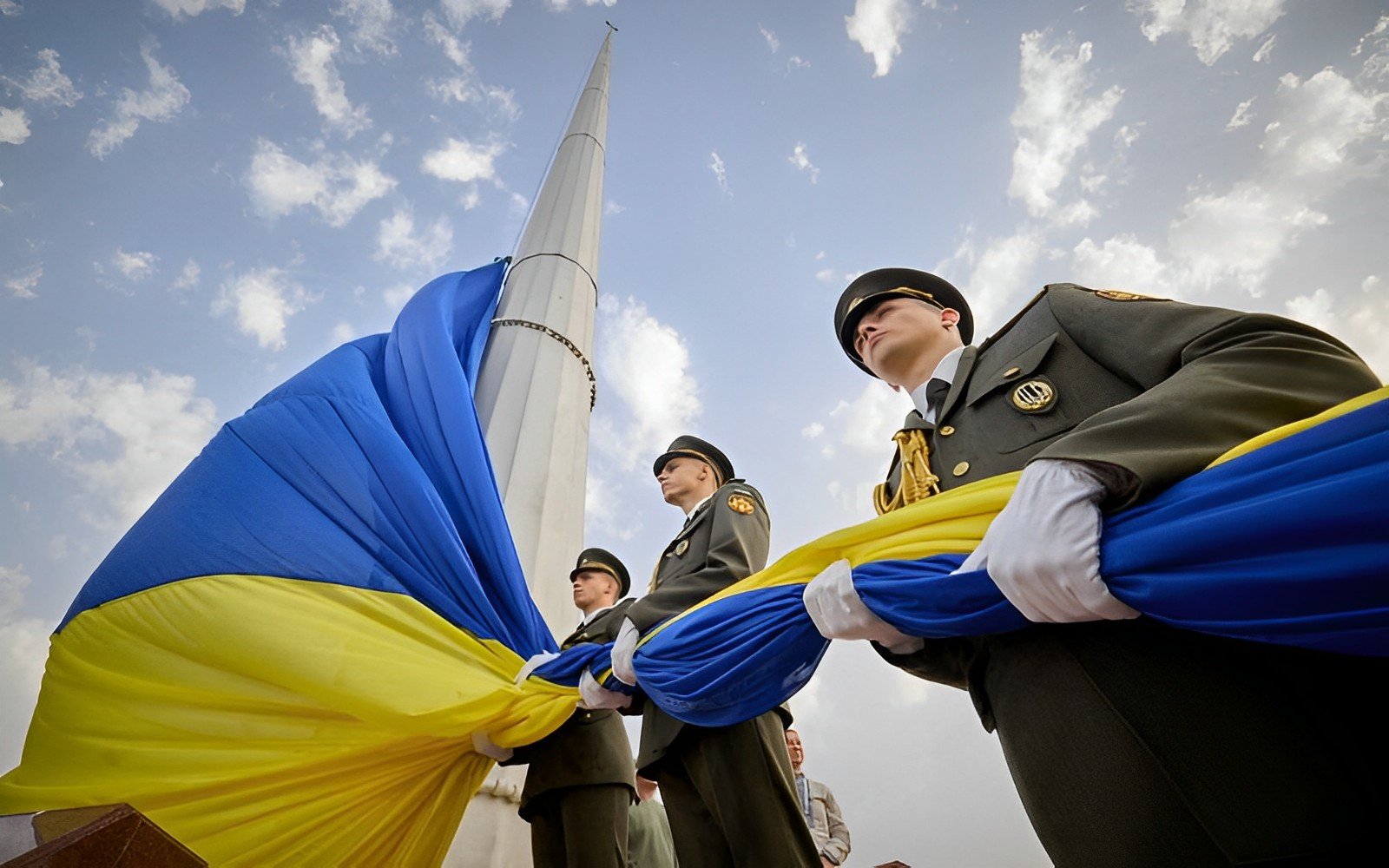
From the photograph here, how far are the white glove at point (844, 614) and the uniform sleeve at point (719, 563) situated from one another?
77 centimetres

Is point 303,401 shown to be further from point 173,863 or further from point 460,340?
point 173,863

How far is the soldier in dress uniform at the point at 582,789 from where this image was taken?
7.93 ft

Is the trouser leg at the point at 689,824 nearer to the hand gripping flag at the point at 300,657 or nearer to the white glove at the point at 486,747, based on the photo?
the hand gripping flag at the point at 300,657

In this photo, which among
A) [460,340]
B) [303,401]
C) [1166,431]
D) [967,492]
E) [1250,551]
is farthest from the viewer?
[460,340]

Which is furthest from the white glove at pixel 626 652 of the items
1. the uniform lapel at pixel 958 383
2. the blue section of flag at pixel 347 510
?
the uniform lapel at pixel 958 383

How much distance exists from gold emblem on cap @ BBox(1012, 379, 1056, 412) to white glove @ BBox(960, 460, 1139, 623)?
0.36 meters

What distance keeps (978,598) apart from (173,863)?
133 centimetres

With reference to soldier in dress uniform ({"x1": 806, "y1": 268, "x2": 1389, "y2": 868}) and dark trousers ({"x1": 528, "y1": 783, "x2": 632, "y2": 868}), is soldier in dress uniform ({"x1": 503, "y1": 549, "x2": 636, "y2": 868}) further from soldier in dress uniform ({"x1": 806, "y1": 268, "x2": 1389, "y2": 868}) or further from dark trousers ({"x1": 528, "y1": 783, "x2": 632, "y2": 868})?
soldier in dress uniform ({"x1": 806, "y1": 268, "x2": 1389, "y2": 868})

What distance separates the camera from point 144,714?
2.12 meters

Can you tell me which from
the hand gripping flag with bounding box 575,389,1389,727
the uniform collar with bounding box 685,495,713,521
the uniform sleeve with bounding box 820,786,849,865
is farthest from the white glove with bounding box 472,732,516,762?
the uniform sleeve with bounding box 820,786,849,865

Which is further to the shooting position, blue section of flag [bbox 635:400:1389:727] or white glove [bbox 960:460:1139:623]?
white glove [bbox 960:460:1139:623]

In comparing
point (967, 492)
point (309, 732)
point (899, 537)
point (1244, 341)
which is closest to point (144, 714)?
point (309, 732)

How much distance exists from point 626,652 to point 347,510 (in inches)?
50.8

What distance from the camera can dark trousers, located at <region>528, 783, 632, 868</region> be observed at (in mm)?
2389
